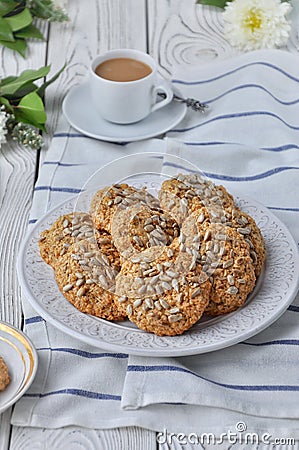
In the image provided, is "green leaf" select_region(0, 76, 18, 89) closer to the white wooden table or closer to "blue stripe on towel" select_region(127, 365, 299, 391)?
the white wooden table

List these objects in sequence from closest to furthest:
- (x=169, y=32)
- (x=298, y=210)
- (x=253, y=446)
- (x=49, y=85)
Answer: (x=253, y=446), (x=298, y=210), (x=49, y=85), (x=169, y=32)

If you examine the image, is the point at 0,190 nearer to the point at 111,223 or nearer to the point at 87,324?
the point at 111,223

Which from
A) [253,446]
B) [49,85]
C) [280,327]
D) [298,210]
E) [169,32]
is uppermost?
[169,32]

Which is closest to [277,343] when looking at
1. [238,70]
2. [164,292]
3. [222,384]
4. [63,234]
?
A: [222,384]

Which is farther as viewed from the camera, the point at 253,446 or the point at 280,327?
the point at 280,327

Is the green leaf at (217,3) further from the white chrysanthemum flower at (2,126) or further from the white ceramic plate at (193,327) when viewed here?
the white ceramic plate at (193,327)

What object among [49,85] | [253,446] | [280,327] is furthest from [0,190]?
[253,446]
